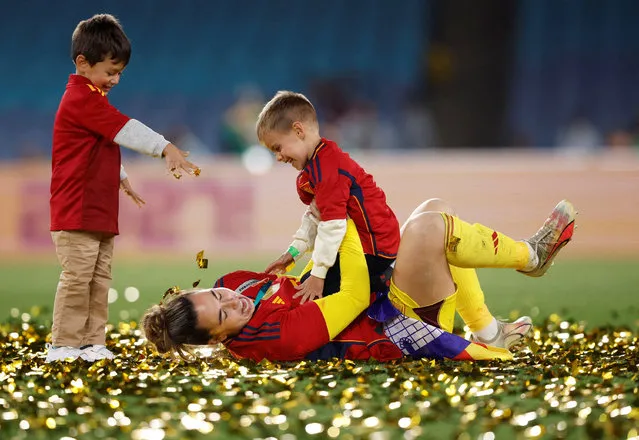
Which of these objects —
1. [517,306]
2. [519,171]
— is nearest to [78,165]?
[517,306]

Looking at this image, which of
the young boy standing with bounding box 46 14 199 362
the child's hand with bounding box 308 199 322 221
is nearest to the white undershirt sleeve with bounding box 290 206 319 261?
the child's hand with bounding box 308 199 322 221

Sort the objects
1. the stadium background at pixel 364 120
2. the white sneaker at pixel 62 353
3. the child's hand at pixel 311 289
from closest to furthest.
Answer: the child's hand at pixel 311 289, the white sneaker at pixel 62 353, the stadium background at pixel 364 120

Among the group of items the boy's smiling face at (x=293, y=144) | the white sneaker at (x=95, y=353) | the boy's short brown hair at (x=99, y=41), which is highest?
the boy's short brown hair at (x=99, y=41)

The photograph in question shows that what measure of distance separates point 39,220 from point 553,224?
19.8 feet

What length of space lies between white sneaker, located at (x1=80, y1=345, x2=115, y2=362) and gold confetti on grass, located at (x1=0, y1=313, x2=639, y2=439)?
0.07 meters

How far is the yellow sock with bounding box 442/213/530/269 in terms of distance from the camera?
2.92 m

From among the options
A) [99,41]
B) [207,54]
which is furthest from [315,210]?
[207,54]

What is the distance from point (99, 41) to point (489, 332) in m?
1.64

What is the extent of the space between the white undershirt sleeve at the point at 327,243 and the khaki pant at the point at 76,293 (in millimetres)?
807

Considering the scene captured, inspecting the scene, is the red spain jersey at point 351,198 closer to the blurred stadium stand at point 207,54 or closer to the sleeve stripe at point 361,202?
the sleeve stripe at point 361,202

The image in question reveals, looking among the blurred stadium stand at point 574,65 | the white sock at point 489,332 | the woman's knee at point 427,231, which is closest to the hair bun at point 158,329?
the woman's knee at point 427,231

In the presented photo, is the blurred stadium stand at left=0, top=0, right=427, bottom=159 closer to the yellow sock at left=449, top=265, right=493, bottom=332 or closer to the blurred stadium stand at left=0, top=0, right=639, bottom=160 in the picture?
the blurred stadium stand at left=0, top=0, right=639, bottom=160

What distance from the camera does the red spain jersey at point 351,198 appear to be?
2.93 metres

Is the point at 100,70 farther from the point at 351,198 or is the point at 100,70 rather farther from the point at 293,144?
the point at 351,198
